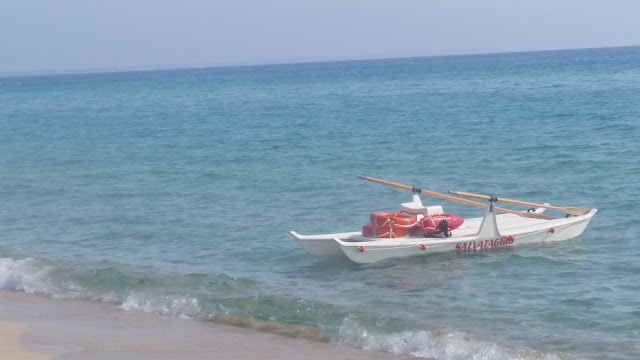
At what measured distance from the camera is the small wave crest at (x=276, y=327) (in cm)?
1278

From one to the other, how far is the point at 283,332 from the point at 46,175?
18935mm

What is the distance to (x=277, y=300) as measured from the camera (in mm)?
14398

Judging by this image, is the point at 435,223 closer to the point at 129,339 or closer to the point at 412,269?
the point at 412,269

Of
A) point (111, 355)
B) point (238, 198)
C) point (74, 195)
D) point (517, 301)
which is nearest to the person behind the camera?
point (111, 355)

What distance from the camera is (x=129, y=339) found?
12492 mm

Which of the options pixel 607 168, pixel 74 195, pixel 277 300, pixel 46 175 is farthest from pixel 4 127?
pixel 277 300

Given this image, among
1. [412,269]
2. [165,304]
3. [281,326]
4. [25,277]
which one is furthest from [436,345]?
[25,277]

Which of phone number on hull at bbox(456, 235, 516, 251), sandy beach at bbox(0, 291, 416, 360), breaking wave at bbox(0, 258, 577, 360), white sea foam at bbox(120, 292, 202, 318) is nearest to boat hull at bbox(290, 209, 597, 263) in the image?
phone number on hull at bbox(456, 235, 516, 251)

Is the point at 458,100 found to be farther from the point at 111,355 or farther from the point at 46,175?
the point at 111,355

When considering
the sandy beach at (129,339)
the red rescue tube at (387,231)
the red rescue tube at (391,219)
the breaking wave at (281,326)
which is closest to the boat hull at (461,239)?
the red rescue tube at (387,231)

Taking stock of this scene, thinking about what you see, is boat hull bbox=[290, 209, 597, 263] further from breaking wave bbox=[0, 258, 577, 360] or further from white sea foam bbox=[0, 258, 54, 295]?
white sea foam bbox=[0, 258, 54, 295]

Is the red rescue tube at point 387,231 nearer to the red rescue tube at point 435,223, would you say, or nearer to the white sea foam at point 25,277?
the red rescue tube at point 435,223

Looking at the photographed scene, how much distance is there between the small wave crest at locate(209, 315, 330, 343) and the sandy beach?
0.16 m

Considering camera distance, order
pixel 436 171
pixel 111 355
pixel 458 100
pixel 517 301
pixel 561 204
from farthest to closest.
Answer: pixel 458 100
pixel 436 171
pixel 561 204
pixel 517 301
pixel 111 355
